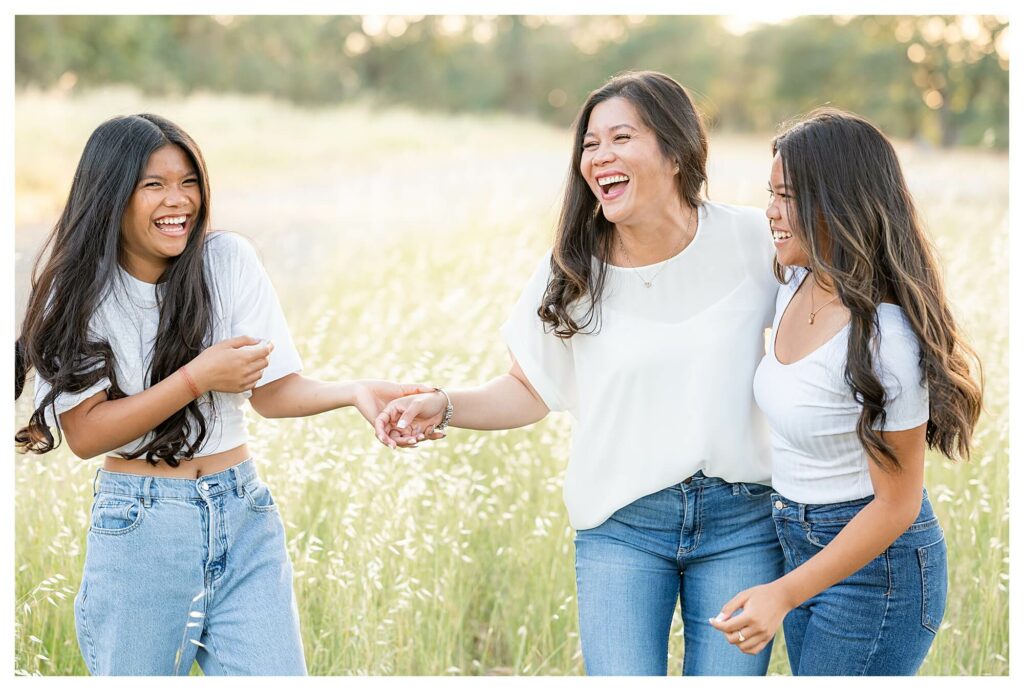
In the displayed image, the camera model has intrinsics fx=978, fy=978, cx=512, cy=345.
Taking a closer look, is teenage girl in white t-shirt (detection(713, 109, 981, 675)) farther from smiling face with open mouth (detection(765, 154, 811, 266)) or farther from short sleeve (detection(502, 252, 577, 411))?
short sleeve (detection(502, 252, 577, 411))

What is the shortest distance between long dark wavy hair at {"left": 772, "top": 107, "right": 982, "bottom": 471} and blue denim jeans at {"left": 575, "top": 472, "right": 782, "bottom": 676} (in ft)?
1.38

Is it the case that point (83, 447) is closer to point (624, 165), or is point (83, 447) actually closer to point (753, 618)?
point (624, 165)

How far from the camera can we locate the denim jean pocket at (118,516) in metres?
2.24

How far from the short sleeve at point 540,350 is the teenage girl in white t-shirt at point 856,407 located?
50 centimetres

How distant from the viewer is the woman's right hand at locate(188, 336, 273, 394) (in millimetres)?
2230

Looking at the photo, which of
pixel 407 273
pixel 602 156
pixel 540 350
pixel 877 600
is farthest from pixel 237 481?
pixel 407 273

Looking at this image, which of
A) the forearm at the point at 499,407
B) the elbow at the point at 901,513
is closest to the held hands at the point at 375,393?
the forearm at the point at 499,407

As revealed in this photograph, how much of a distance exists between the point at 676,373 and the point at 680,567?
1.51 feet

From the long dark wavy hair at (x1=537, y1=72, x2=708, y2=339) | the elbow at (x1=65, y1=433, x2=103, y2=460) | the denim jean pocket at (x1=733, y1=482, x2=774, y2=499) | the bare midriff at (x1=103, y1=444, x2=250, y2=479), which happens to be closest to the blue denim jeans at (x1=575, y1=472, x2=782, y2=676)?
the denim jean pocket at (x1=733, y1=482, x2=774, y2=499)

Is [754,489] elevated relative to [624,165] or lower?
lower

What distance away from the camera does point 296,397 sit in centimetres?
246

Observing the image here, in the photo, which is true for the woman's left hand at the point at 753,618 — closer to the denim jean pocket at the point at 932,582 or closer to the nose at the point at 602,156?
the denim jean pocket at the point at 932,582

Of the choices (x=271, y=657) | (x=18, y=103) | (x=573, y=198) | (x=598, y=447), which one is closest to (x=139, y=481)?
(x=271, y=657)
